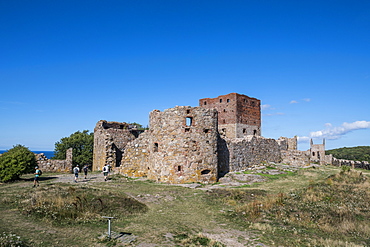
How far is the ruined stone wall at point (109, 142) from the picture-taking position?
23562 millimetres

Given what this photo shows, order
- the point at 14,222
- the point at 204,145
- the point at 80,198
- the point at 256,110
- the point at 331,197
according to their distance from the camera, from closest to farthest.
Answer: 1. the point at 14,222
2. the point at 80,198
3. the point at 331,197
4. the point at 204,145
5. the point at 256,110

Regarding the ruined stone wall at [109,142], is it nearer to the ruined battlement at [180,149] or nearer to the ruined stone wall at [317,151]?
the ruined battlement at [180,149]

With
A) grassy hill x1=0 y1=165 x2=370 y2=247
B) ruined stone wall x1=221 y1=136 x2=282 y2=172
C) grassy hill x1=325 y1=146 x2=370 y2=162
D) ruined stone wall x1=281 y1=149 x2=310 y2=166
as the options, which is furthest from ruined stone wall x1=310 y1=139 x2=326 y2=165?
grassy hill x1=0 y1=165 x2=370 y2=247

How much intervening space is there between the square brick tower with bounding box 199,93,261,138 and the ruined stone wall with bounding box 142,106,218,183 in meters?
18.9

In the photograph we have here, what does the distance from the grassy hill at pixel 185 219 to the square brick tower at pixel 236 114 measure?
24.2m

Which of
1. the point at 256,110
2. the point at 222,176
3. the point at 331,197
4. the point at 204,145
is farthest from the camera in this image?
A: the point at 256,110

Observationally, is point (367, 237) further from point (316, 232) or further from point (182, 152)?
point (182, 152)

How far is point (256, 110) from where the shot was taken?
41.6 m

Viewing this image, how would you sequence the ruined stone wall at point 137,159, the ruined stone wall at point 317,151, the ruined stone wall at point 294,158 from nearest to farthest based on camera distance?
1. the ruined stone wall at point 137,159
2. the ruined stone wall at point 294,158
3. the ruined stone wall at point 317,151

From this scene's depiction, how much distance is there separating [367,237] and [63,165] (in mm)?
23088

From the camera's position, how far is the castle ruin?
60.4ft

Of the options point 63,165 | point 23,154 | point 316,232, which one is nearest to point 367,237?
point 316,232

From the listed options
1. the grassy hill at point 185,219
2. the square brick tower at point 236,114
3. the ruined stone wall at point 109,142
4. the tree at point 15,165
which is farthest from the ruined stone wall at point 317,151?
the tree at point 15,165

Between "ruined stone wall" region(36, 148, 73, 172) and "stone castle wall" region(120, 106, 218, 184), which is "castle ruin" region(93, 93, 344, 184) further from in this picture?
"ruined stone wall" region(36, 148, 73, 172)
